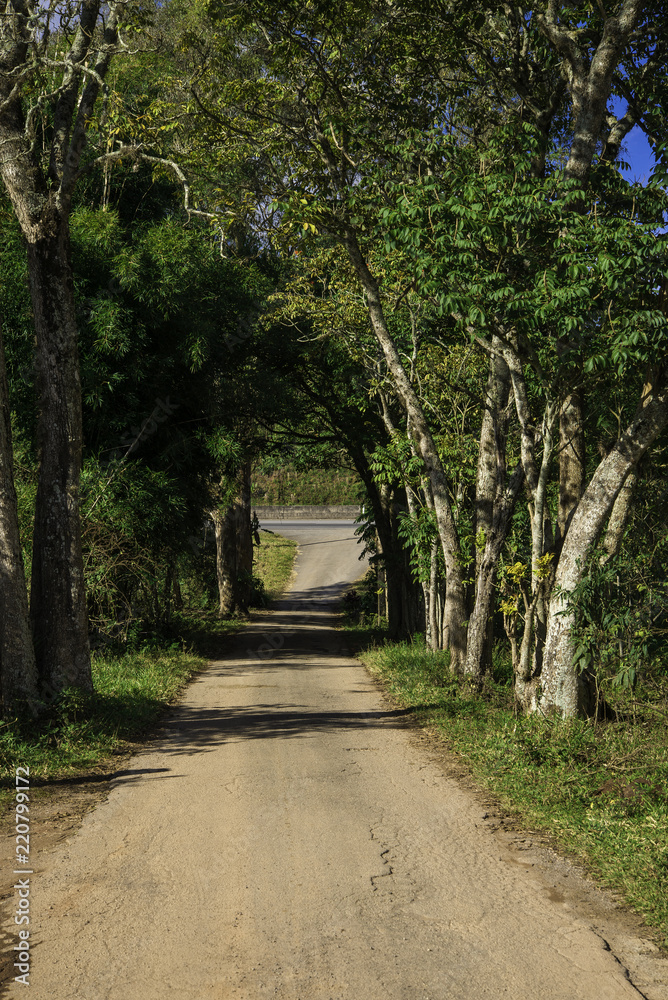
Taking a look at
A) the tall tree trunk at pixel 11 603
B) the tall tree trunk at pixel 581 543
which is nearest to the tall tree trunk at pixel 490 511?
the tall tree trunk at pixel 581 543

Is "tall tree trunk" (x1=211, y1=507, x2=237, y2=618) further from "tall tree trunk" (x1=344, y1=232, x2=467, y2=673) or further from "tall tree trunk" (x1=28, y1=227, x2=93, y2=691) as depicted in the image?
"tall tree trunk" (x1=28, y1=227, x2=93, y2=691)

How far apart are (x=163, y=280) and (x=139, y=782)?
27.9ft

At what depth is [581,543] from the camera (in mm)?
8703

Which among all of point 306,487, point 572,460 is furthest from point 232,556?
point 306,487

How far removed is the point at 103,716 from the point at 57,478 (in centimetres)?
276

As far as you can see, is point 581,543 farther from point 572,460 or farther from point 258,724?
point 258,724

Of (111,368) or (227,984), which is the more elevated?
(111,368)

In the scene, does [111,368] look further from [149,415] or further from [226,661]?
[226,661]

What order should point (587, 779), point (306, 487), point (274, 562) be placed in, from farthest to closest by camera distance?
point (306, 487), point (274, 562), point (587, 779)

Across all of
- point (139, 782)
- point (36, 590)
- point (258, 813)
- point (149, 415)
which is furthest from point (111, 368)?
point (258, 813)

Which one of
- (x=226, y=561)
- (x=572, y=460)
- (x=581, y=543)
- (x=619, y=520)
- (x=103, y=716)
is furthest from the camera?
(x=226, y=561)

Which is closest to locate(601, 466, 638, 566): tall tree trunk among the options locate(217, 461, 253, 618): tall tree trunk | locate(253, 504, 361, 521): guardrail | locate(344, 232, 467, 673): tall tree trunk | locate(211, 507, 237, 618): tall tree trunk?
locate(344, 232, 467, 673): tall tree trunk

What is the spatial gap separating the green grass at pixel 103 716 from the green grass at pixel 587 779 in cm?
355

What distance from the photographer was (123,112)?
39.0ft
